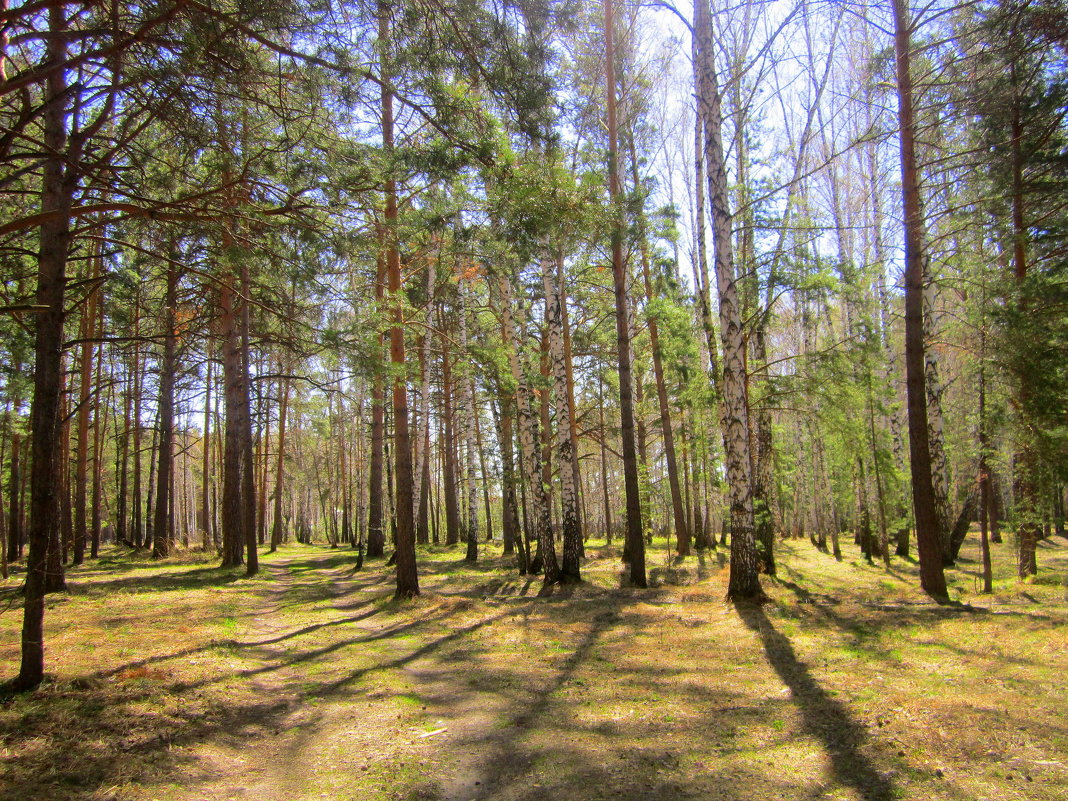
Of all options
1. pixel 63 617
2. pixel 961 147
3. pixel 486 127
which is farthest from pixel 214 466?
pixel 961 147

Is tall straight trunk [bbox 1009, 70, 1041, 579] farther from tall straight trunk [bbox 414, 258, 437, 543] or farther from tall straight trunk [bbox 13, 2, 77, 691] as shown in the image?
tall straight trunk [bbox 13, 2, 77, 691]

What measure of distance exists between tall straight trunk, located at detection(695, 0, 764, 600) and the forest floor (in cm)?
85

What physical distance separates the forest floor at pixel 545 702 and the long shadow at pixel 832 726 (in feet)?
0.07

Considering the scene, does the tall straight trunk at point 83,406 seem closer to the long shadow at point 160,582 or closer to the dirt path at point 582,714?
the long shadow at point 160,582

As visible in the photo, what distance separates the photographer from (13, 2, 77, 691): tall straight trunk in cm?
510

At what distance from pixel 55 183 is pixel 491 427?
75.1 ft

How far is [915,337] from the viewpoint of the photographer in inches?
380

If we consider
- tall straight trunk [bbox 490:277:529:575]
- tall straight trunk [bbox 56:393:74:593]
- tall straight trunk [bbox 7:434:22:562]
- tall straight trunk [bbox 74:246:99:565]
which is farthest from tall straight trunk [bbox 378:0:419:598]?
tall straight trunk [bbox 7:434:22:562]

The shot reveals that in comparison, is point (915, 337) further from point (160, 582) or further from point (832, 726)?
point (160, 582)

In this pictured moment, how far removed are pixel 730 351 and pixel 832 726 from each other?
632cm

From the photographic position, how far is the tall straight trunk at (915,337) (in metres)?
9.48

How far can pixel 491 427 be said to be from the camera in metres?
28.0

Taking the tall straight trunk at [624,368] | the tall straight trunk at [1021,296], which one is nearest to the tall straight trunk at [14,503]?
the tall straight trunk at [624,368]

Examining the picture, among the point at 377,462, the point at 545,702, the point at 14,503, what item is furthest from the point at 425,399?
the point at 545,702
